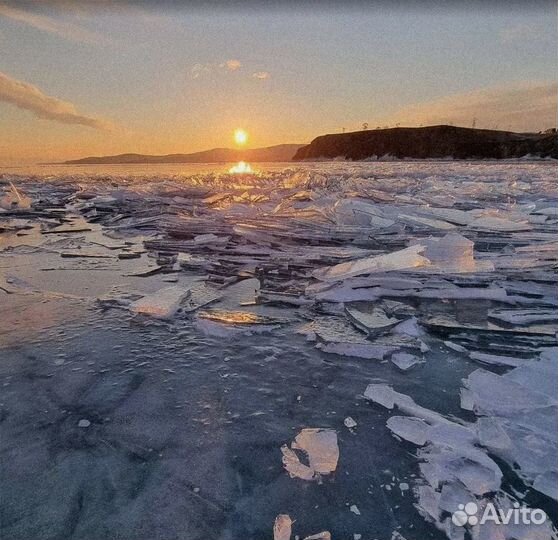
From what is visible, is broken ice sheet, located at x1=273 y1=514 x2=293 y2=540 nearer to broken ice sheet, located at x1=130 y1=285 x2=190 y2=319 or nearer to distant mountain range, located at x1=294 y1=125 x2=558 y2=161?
broken ice sheet, located at x1=130 y1=285 x2=190 y2=319

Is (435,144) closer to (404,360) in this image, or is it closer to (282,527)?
(404,360)

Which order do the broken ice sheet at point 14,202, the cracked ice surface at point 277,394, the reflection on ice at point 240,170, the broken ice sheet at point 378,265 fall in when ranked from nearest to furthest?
the cracked ice surface at point 277,394, the broken ice sheet at point 378,265, the broken ice sheet at point 14,202, the reflection on ice at point 240,170

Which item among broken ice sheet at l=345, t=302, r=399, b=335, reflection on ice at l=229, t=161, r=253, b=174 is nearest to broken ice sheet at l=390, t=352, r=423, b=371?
broken ice sheet at l=345, t=302, r=399, b=335

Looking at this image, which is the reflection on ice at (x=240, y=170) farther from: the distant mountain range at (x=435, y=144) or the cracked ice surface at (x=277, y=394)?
the distant mountain range at (x=435, y=144)

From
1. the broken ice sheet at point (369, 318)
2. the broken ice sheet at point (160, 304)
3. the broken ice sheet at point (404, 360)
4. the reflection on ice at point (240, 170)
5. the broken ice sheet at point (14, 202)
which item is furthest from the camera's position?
the reflection on ice at point (240, 170)

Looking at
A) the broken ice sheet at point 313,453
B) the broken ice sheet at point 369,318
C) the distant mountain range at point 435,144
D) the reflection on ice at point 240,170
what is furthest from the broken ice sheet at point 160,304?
the distant mountain range at point 435,144

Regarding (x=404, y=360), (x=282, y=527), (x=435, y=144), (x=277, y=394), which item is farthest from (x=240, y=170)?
(x=435, y=144)

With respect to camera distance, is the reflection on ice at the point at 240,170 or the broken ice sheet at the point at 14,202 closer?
the broken ice sheet at the point at 14,202

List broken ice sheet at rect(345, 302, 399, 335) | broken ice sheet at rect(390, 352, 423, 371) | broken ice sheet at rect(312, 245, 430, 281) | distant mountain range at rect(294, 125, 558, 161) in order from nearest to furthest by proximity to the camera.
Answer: broken ice sheet at rect(390, 352, 423, 371) < broken ice sheet at rect(345, 302, 399, 335) < broken ice sheet at rect(312, 245, 430, 281) < distant mountain range at rect(294, 125, 558, 161)
